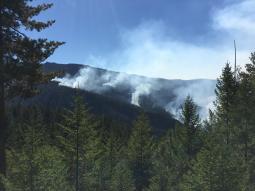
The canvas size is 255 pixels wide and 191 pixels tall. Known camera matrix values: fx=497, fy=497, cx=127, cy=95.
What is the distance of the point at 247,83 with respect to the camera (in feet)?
140

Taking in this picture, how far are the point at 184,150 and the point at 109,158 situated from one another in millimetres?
14926

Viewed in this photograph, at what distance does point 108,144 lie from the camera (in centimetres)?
6812

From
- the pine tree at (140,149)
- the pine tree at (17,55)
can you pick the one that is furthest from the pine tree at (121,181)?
the pine tree at (17,55)

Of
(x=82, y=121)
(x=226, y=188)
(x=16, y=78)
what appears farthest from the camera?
(x=82, y=121)

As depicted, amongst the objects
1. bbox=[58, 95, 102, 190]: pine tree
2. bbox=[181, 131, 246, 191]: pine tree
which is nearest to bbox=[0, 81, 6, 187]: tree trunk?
bbox=[181, 131, 246, 191]: pine tree

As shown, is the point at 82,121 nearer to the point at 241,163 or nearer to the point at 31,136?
the point at 31,136

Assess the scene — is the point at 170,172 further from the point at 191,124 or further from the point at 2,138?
the point at 2,138

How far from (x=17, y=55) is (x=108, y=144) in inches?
1887

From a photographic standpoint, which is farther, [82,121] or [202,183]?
[82,121]

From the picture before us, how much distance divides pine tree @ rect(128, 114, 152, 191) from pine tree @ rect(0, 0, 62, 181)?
3866 centimetres

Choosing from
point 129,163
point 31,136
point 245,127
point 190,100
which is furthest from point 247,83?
point 129,163

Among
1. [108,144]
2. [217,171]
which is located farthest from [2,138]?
[108,144]

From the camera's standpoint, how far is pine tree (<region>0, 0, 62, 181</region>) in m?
20.1

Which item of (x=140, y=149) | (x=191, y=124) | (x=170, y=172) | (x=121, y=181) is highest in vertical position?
(x=191, y=124)
